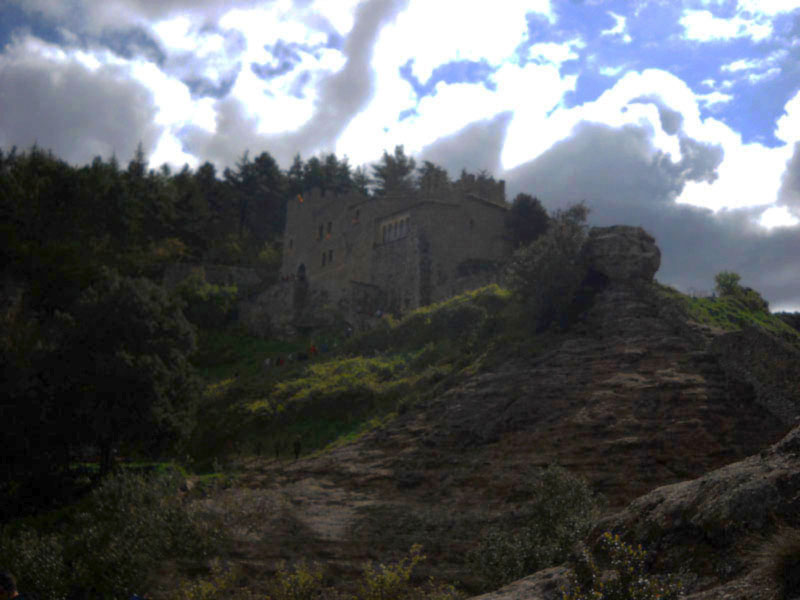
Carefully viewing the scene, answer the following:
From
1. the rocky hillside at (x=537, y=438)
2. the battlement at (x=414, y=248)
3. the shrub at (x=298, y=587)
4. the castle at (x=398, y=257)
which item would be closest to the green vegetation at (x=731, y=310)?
the rocky hillside at (x=537, y=438)

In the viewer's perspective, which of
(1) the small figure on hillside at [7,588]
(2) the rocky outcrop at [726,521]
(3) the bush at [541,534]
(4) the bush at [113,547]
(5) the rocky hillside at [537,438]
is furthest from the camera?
(5) the rocky hillside at [537,438]

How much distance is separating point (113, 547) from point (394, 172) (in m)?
53.8

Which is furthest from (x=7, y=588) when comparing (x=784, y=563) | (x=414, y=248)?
(x=414, y=248)

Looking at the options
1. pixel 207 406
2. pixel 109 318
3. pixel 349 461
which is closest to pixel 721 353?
pixel 349 461

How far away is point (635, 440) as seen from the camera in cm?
1493

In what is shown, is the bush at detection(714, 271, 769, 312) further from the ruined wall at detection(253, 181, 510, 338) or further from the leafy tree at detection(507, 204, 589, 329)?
the ruined wall at detection(253, 181, 510, 338)

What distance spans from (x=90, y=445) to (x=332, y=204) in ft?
97.9

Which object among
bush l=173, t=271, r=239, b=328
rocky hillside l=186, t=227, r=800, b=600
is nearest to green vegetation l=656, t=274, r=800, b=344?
rocky hillside l=186, t=227, r=800, b=600

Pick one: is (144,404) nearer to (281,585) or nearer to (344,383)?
(344,383)

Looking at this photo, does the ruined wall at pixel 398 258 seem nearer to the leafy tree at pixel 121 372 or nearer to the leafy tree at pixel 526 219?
the leafy tree at pixel 526 219

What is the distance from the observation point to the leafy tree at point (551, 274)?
75.7 ft

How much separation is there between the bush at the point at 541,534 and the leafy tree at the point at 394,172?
171 ft

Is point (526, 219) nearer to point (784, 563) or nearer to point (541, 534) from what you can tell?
point (541, 534)

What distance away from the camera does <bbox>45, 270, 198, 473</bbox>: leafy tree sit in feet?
68.9
